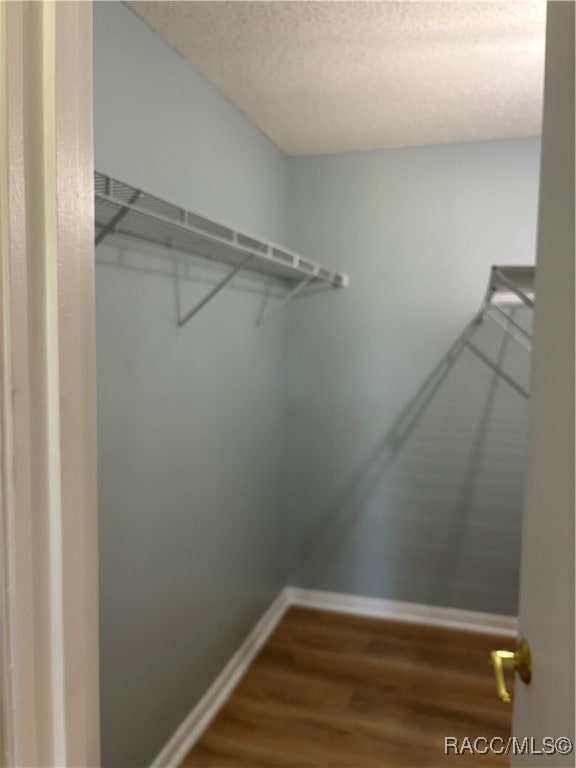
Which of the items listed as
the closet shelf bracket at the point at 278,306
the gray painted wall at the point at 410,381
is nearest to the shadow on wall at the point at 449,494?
the gray painted wall at the point at 410,381

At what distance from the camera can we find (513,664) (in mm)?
884

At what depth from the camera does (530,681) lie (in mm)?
836

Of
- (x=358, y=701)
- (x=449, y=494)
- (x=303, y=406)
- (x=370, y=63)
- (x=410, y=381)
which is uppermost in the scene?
(x=370, y=63)

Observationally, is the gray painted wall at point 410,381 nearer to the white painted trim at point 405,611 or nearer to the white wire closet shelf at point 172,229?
the white painted trim at point 405,611

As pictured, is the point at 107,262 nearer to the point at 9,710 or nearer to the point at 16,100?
the point at 16,100

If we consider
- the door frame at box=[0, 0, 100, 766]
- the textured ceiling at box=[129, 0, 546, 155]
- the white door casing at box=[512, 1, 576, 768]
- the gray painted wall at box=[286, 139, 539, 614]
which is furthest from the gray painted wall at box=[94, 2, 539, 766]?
the white door casing at box=[512, 1, 576, 768]

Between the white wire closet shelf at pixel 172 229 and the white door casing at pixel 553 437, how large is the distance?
2.57ft

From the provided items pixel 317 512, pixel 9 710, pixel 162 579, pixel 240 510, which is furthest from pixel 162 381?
pixel 317 512

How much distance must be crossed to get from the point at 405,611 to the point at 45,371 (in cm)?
259

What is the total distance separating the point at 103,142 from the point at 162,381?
26.1 inches

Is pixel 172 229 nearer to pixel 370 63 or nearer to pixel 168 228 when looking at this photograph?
pixel 168 228

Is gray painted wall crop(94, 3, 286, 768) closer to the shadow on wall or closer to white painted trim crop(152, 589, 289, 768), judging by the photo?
white painted trim crop(152, 589, 289, 768)

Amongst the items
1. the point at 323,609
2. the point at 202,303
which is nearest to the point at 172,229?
the point at 202,303

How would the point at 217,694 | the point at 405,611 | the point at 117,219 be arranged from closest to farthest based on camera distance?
1. the point at 117,219
2. the point at 217,694
3. the point at 405,611
